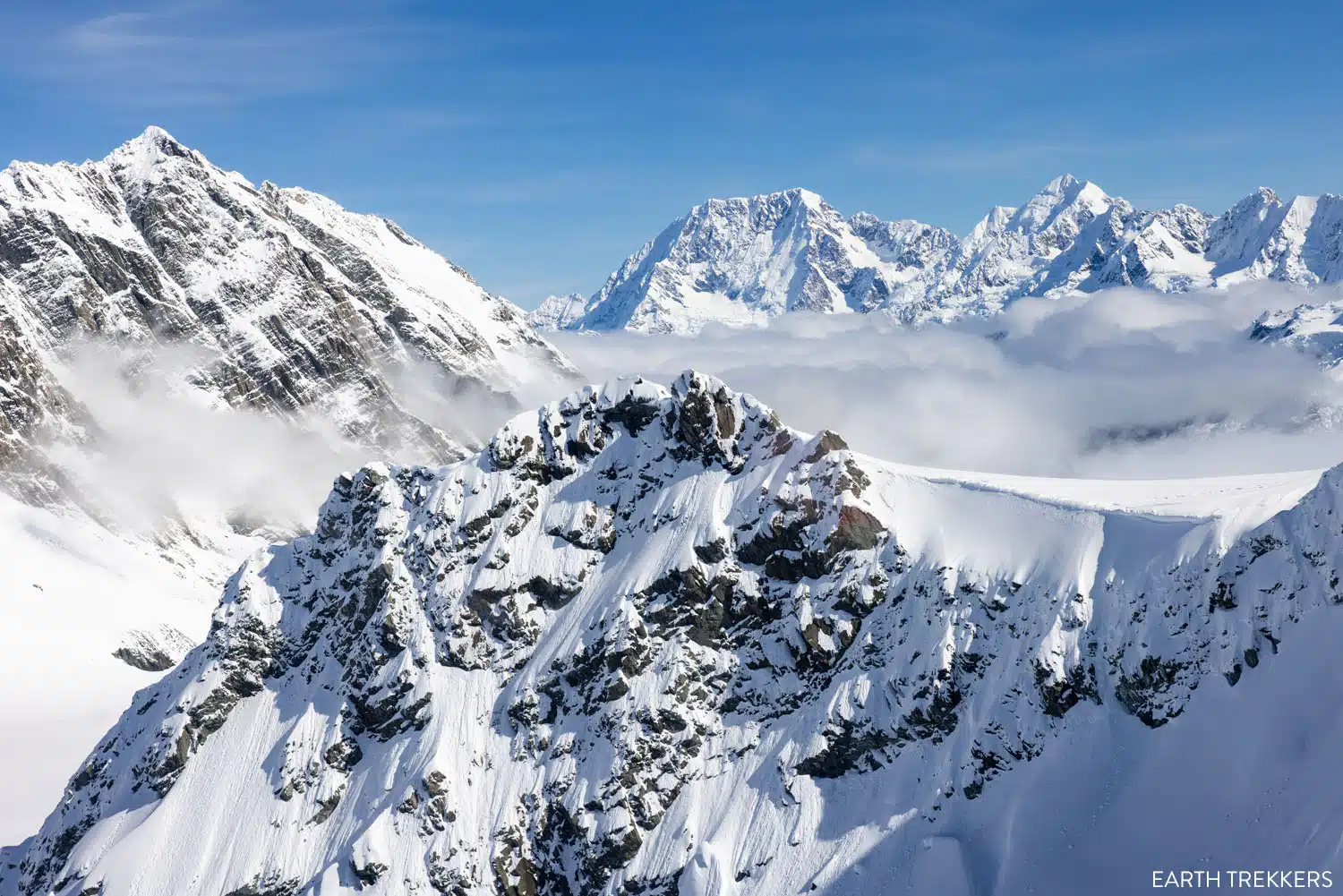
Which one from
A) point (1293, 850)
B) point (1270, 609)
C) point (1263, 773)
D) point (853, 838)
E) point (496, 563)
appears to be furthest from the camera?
point (496, 563)

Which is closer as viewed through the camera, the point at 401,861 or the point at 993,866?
the point at 993,866

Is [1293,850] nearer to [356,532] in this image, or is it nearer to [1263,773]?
[1263,773]

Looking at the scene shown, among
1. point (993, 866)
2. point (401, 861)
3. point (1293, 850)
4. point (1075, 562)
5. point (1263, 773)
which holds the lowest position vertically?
point (401, 861)

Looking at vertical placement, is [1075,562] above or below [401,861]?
above

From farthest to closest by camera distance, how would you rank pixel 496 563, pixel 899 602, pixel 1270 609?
1. pixel 496 563
2. pixel 899 602
3. pixel 1270 609

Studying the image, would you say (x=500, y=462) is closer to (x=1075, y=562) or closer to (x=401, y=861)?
(x=401, y=861)

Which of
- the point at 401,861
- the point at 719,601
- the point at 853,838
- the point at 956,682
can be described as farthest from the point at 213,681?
the point at 956,682
